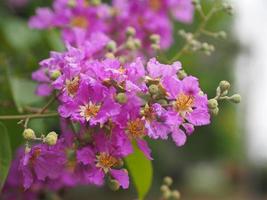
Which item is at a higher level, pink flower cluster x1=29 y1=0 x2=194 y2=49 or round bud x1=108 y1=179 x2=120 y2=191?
pink flower cluster x1=29 y1=0 x2=194 y2=49

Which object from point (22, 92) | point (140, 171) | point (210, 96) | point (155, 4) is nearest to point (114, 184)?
point (140, 171)

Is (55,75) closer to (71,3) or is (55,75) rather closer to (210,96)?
(71,3)

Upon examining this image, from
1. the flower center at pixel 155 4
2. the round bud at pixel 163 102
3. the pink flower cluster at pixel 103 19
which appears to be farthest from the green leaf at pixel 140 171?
the flower center at pixel 155 4

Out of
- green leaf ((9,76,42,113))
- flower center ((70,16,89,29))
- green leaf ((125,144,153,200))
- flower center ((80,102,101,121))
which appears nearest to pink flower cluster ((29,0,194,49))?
flower center ((70,16,89,29))

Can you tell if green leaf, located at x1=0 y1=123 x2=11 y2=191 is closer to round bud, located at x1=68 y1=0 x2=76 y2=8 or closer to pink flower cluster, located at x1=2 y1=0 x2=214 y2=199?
pink flower cluster, located at x1=2 y1=0 x2=214 y2=199

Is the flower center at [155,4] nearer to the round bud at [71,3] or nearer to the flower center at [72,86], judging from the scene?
the round bud at [71,3]

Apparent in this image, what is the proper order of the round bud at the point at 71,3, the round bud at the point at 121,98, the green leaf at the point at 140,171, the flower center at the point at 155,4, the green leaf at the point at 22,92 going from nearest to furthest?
the round bud at the point at 121,98 → the green leaf at the point at 140,171 → the green leaf at the point at 22,92 → the round bud at the point at 71,3 → the flower center at the point at 155,4
